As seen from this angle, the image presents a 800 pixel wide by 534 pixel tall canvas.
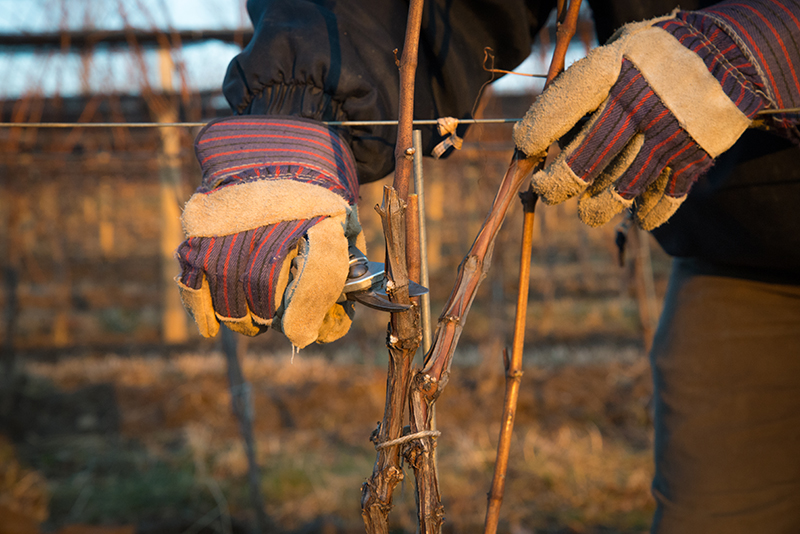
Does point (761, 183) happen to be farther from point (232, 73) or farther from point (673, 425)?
point (232, 73)

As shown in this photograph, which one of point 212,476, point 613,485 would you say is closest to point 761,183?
point 613,485

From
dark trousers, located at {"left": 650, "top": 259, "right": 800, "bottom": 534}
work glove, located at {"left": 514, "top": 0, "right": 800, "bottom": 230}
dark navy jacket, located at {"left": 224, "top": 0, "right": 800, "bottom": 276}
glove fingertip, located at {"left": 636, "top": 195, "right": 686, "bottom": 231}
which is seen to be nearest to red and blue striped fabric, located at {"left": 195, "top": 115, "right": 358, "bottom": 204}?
dark navy jacket, located at {"left": 224, "top": 0, "right": 800, "bottom": 276}

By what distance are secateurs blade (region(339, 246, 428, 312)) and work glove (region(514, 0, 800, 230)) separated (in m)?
0.29

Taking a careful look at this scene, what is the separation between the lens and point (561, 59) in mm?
906

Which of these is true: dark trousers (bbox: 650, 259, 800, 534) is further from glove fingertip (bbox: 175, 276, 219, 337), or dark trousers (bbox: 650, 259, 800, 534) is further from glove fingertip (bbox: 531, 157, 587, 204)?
glove fingertip (bbox: 175, 276, 219, 337)

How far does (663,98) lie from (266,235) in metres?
0.64

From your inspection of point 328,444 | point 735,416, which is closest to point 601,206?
point 735,416

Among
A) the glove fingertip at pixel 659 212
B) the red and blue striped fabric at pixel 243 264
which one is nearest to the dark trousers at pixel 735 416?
the glove fingertip at pixel 659 212

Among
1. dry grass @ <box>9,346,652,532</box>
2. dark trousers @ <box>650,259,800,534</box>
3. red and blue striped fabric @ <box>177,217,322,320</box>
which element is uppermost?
red and blue striped fabric @ <box>177,217,322,320</box>

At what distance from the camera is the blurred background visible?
2986mm

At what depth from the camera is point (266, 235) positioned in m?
0.83

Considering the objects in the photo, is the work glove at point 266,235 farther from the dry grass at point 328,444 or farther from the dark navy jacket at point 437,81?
the dry grass at point 328,444

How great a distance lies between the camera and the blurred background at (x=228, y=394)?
9.80 feet

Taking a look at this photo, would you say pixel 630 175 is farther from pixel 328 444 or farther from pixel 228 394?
pixel 228 394
